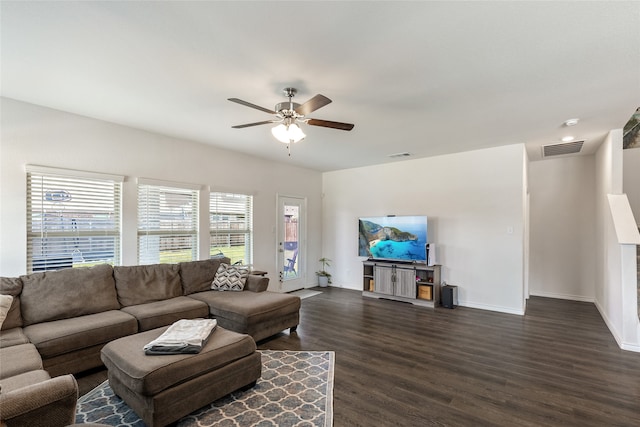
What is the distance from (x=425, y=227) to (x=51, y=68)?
5212 mm

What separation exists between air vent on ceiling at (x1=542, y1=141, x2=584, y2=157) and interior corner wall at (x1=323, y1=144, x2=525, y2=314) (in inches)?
25.5

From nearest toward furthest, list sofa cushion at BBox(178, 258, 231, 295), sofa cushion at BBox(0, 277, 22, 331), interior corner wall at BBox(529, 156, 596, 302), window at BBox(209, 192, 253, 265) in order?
sofa cushion at BBox(0, 277, 22, 331) → sofa cushion at BBox(178, 258, 231, 295) → window at BBox(209, 192, 253, 265) → interior corner wall at BBox(529, 156, 596, 302)

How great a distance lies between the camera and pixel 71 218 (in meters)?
3.48

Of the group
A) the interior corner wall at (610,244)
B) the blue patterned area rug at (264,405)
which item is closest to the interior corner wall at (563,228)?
the interior corner wall at (610,244)

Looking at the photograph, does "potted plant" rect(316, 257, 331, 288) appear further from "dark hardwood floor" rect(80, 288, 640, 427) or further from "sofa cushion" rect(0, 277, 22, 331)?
"sofa cushion" rect(0, 277, 22, 331)

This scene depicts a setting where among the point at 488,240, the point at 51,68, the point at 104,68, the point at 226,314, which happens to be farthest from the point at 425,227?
the point at 51,68

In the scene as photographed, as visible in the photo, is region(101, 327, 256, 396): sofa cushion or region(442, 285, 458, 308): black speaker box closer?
region(101, 327, 256, 396): sofa cushion

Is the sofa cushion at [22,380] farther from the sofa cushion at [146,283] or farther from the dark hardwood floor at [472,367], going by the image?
the sofa cushion at [146,283]

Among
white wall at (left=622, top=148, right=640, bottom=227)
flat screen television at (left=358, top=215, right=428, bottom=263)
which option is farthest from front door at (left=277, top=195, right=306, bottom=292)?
white wall at (left=622, top=148, right=640, bottom=227)

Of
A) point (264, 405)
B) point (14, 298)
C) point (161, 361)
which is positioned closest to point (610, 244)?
point (264, 405)

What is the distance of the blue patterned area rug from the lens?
215 cm

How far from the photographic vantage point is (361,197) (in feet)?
21.6

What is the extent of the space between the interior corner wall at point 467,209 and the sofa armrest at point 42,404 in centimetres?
526

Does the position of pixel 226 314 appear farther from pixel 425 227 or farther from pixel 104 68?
pixel 425 227
